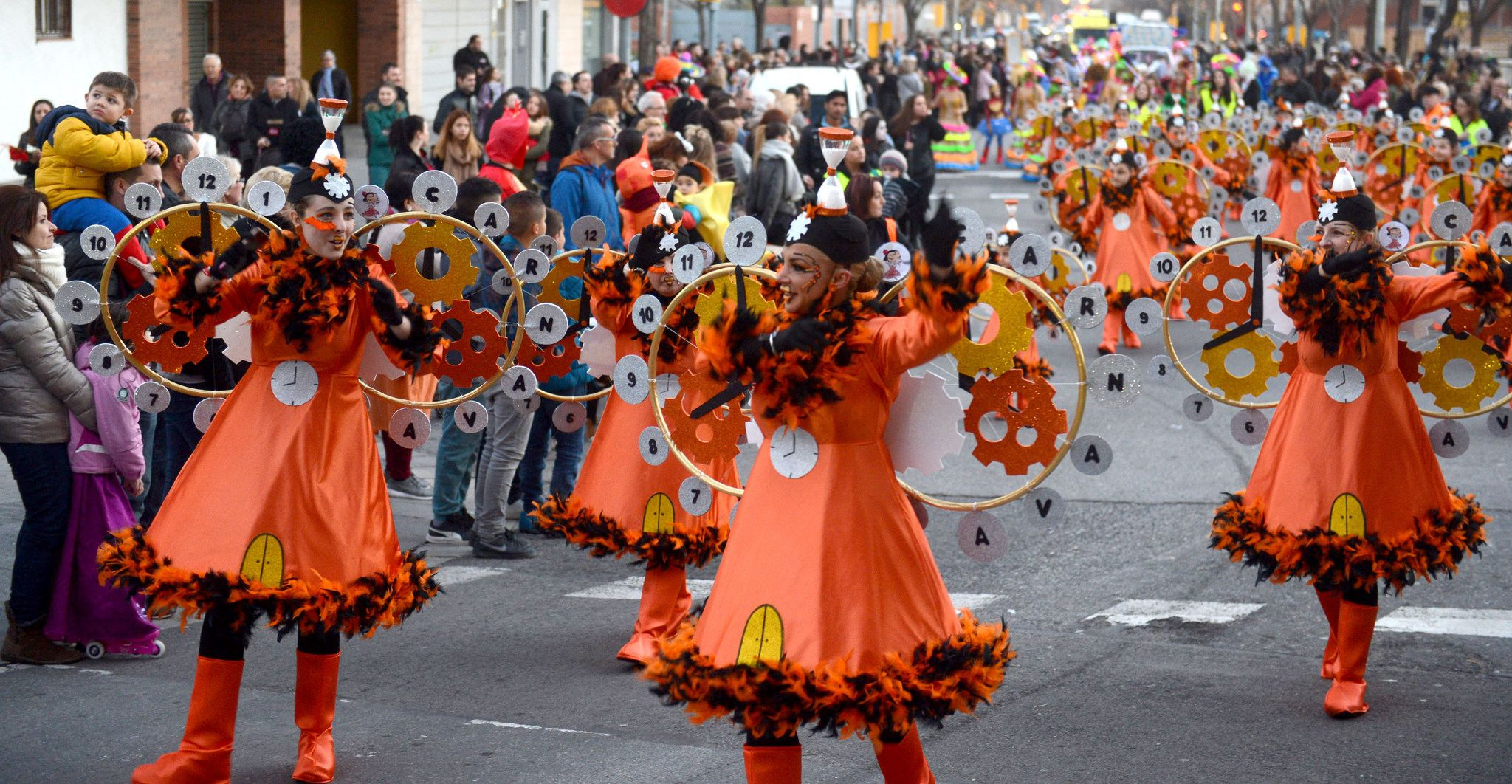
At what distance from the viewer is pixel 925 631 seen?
4.45m

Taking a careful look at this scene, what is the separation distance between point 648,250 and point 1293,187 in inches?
439

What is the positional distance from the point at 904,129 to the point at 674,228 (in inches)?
498

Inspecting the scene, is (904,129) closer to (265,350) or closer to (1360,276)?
(1360,276)

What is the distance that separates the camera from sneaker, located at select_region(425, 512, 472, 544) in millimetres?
8812

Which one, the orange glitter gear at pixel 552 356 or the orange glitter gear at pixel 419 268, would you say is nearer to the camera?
the orange glitter gear at pixel 419 268

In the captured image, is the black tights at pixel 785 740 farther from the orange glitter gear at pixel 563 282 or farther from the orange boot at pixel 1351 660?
A: the orange glitter gear at pixel 563 282

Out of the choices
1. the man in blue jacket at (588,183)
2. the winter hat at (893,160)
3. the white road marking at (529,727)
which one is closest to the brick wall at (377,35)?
the winter hat at (893,160)

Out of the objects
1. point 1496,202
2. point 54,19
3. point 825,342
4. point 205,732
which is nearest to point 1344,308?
point 825,342

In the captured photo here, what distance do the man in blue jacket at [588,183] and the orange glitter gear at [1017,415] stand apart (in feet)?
16.9

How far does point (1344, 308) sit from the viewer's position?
19.7ft

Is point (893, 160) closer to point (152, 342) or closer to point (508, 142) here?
point (508, 142)

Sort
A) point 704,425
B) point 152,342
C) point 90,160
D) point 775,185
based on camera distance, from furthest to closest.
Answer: point 775,185 → point 90,160 → point 152,342 → point 704,425

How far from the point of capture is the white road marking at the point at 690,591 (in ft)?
26.0

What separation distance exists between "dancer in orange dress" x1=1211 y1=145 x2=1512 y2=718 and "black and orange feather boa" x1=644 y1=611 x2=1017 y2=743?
2053 mm
